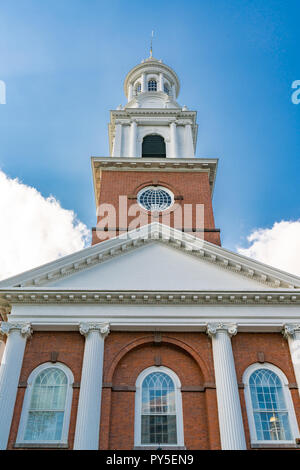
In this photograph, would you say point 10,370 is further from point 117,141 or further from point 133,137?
point 133,137

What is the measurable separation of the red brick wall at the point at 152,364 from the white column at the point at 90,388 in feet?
1.30

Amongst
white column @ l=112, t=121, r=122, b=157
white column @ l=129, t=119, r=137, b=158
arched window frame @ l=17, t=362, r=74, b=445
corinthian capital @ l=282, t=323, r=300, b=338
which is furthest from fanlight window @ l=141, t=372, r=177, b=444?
white column @ l=112, t=121, r=122, b=157

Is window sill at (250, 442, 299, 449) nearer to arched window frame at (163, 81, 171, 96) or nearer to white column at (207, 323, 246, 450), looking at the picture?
white column at (207, 323, 246, 450)

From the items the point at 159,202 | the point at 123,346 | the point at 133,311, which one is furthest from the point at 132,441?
the point at 159,202

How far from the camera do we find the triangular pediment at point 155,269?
16.8 m

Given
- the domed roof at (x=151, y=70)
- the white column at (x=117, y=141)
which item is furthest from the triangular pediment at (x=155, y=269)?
the domed roof at (x=151, y=70)

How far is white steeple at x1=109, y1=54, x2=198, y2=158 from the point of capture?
87.6 ft

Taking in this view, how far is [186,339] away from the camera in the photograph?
1617cm

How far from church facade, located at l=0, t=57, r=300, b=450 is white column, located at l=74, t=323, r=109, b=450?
0.12 ft

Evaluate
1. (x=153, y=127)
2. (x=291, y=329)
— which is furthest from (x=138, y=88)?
(x=291, y=329)

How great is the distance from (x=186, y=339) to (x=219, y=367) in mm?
1652

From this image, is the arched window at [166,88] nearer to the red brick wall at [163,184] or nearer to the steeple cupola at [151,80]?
the steeple cupola at [151,80]

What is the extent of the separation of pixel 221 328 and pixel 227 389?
2111 mm
